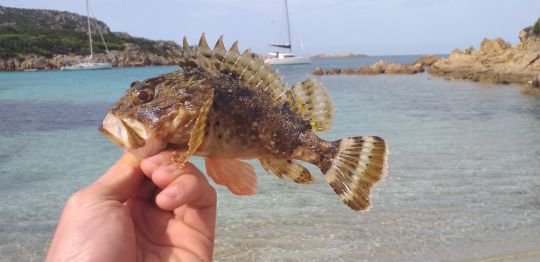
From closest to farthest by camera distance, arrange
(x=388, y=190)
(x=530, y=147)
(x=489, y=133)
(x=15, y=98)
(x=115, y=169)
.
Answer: (x=115, y=169)
(x=388, y=190)
(x=530, y=147)
(x=489, y=133)
(x=15, y=98)

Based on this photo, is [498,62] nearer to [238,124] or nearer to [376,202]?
[376,202]

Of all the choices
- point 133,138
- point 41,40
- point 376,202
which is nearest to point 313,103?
point 133,138

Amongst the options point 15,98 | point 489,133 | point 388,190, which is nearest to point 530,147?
point 489,133

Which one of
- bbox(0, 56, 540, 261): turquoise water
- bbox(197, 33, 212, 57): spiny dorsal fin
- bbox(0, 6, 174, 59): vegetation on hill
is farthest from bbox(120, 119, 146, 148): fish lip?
bbox(0, 6, 174, 59): vegetation on hill

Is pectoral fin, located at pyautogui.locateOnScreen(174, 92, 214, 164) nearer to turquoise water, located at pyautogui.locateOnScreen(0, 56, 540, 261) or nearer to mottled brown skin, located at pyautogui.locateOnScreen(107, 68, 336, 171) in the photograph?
mottled brown skin, located at pyautogui.locateOnScreen(107, 68, 336, 171)

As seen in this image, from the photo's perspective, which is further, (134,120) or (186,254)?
(186,254)

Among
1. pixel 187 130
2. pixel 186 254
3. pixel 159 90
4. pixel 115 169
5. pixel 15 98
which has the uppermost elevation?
pixel 159 90

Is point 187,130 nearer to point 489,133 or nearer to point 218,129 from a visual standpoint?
point 218,129

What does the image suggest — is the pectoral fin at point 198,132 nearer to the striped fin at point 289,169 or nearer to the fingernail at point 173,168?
the fingernail at point 173,168
